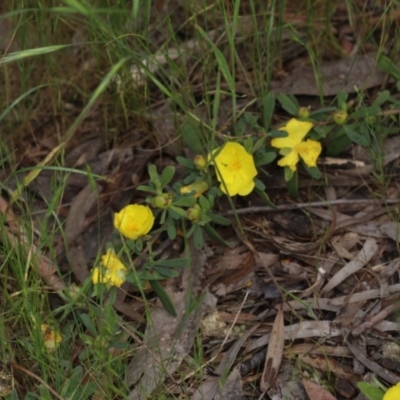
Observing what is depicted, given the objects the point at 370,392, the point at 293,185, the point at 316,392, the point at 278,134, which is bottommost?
the point at 316,392

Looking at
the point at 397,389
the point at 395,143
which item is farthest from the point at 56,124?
the point at 397,389

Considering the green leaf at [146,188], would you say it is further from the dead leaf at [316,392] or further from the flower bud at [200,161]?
the dead leaf at [316,392]

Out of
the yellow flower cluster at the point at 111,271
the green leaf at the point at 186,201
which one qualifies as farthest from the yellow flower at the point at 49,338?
the green leaf at the point at 186,201

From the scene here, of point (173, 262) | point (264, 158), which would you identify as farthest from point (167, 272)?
point (264, 158)

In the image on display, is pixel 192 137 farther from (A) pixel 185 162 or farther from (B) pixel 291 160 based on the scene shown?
(B) pixel 291 160

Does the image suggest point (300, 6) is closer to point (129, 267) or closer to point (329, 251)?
point (329, 251)
